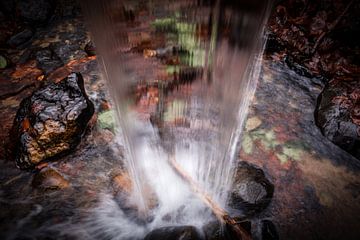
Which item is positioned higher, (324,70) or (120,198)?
Result: (324,70)

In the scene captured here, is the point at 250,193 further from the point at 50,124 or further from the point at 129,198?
the point at 50,124

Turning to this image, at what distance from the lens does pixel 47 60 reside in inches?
199

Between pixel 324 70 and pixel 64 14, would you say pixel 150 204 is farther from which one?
pixel 64 14

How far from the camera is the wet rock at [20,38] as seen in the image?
5453 mm

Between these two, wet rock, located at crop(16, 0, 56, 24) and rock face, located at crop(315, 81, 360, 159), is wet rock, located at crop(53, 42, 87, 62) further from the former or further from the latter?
rock face, located at crop(315, 81, 360, 159)

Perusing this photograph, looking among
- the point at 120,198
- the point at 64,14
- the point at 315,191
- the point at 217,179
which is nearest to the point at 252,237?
the point at 217,179

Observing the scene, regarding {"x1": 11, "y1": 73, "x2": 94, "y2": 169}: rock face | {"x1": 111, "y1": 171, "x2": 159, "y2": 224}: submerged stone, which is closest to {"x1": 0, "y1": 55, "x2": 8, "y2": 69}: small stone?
{"x1": 11, "y1": 73, "x2": 94, "y2": 169}: rock face

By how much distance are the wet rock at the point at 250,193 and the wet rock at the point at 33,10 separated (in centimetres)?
618

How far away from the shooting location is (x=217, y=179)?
323cm

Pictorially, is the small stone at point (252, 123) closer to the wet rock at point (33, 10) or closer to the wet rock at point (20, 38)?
the wet rock at point (20, 38)

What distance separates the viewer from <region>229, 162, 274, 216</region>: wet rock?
2.91 meters

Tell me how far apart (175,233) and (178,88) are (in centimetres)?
163

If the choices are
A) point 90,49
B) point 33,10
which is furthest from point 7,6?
point 90,49

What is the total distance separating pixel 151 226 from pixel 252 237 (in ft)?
4.00
